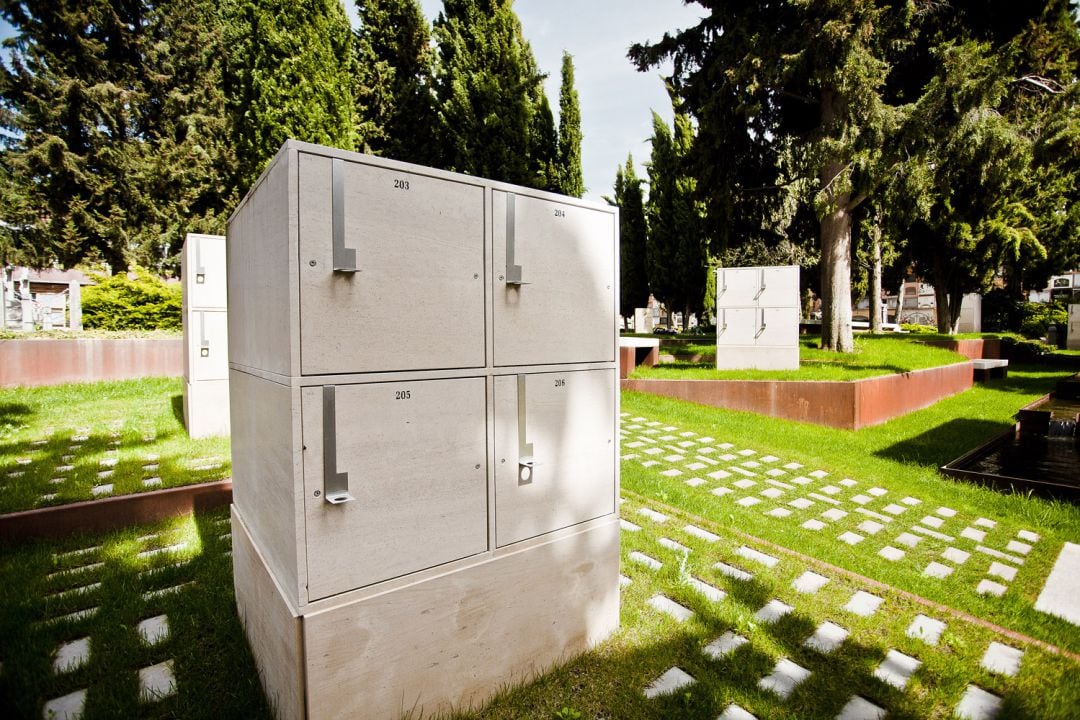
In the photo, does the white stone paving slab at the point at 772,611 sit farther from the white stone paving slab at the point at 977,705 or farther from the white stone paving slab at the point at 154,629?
the white stone paving slab at the point at 154,629

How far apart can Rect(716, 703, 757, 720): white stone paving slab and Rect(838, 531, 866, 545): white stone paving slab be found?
2.67 meters

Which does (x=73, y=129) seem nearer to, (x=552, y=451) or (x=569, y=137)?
(x=569, y=137)

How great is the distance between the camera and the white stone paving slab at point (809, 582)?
329 cm

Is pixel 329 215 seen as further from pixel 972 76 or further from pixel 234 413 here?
pixel 972 76

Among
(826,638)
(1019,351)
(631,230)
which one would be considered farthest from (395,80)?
(1019,351)

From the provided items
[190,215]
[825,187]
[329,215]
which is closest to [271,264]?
[329,215]

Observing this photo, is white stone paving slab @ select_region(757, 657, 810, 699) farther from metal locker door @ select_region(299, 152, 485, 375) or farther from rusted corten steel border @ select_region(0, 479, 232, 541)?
rusted corten steel border @ select_region(0, 479, 232, 541)

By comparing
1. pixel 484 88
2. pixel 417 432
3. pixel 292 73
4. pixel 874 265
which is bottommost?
pixel 417 432

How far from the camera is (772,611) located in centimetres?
303

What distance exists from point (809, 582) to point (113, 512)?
193 inches

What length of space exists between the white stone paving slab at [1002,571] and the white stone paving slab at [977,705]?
72.1 inches

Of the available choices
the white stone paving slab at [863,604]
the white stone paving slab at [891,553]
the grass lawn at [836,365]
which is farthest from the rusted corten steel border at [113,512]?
the grass lawn at [836,365]

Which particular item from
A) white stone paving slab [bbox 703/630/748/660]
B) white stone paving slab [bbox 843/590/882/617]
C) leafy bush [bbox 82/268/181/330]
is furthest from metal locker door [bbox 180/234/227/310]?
leafy bush [bbox 82/268/181/330]

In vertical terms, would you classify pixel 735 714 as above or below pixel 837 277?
below
